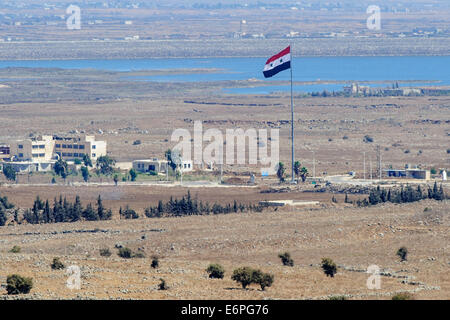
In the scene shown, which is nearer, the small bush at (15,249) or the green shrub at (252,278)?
the green shrub at (252,278)

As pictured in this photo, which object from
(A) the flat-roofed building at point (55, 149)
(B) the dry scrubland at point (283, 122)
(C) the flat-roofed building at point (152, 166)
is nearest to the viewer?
(C) the flat-roofed building at point (152, 166)

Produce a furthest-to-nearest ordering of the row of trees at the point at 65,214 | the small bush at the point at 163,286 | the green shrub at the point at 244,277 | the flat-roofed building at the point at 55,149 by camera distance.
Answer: the flat-roofed building at the point at 55,149, the row of trees at the point at 65,214, the green shrub at the point at 244,277, the small bush at the point at 163,286

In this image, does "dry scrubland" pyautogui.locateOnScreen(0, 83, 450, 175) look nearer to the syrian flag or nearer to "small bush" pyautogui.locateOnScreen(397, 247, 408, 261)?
the syrian flag

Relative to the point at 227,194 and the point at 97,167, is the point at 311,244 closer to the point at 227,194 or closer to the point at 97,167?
the point at 227,194

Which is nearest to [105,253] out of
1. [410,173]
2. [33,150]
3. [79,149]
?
[410,173]

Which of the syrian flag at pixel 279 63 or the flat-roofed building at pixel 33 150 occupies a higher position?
the syrian flag at pixel 279 63

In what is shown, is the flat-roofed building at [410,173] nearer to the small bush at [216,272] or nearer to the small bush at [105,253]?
the small bush at [105,253]

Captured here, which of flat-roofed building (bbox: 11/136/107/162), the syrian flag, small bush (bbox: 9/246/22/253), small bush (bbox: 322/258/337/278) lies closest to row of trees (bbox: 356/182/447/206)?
the syrian flag

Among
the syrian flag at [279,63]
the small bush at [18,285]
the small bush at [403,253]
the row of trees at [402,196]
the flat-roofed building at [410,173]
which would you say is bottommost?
the small bush at [403,253]

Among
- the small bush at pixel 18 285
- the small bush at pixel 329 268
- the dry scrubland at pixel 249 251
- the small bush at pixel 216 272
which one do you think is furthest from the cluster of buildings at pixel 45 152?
the small bush at pixel 18 285
